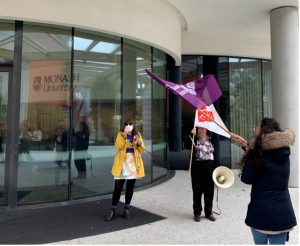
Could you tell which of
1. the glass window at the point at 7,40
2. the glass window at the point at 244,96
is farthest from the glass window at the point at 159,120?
the glass window at the point at 7,40

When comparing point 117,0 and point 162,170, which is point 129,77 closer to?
point 117,0

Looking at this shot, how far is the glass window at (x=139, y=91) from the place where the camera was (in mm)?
8320

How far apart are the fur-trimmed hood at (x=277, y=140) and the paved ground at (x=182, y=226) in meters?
2.26

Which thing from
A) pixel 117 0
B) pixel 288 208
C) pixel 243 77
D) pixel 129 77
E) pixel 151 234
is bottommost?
pixel 151 234

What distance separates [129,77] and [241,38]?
547 centimetres

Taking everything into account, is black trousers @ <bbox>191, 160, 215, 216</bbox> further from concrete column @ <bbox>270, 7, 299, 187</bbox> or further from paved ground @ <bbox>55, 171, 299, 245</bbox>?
concrete column @ <bbox>270, 7, 299, 187</bbox>

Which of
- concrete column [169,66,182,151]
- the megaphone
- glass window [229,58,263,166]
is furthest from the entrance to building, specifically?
glass window [229,58,263,166]

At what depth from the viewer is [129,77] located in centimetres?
842

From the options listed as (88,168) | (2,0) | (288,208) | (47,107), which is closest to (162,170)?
(88,168)

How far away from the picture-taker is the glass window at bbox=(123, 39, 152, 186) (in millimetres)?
8320

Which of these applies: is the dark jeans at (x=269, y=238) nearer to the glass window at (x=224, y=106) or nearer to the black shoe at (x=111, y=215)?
the black shoe at (x=111, y=215)

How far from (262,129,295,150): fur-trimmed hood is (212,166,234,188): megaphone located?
196cm

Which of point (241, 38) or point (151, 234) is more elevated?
point (241, 38)

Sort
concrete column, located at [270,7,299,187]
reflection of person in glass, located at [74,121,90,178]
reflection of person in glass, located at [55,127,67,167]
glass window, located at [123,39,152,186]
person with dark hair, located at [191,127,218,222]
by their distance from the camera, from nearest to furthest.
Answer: person with dark hair, located at [191,127,218,222] < reflection of person in glass, located at [55,127,67,167] < reflection of person in glass, located at [74,121,90,178] < glass window, located at [123,39,152,186] < concrete column, located at [270,7,299,187]
